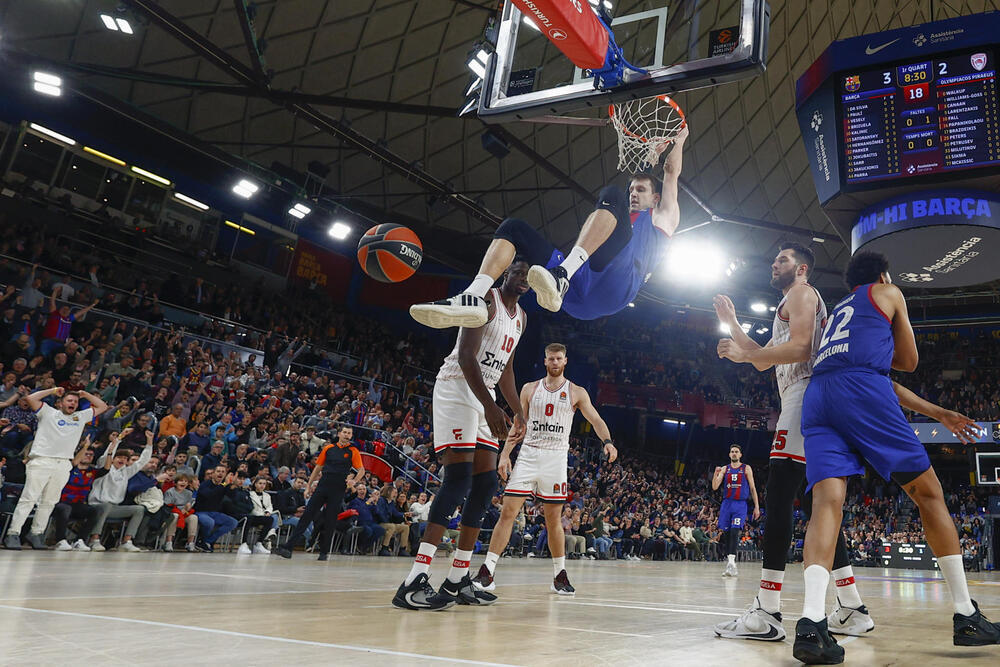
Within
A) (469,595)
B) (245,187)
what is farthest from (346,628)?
(245,187)

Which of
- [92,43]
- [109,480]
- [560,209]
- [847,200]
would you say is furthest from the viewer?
[560,209]

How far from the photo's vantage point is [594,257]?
4637 mm

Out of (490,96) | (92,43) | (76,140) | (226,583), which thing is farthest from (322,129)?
(226,583)

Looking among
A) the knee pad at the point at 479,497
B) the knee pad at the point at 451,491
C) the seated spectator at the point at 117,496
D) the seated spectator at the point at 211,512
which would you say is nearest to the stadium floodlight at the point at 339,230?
the seated spectator at the point at 211,512

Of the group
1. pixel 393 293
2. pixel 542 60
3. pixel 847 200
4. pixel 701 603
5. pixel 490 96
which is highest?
pixel 393 293

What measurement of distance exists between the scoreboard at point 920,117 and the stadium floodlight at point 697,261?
13492mm

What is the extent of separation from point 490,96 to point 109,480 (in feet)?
21.8

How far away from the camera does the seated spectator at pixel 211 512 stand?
32.3 ft

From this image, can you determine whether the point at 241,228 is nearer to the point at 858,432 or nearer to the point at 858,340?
the point at 858,340

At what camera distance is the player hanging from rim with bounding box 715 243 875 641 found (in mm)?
3605

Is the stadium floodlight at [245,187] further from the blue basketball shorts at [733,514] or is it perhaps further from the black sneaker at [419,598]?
the black sneaker at [419,598]

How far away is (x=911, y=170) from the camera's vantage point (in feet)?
30.1

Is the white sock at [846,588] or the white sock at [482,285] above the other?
the white sock at [482,285]

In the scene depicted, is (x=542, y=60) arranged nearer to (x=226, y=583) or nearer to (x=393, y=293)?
(x=226, y=583)
